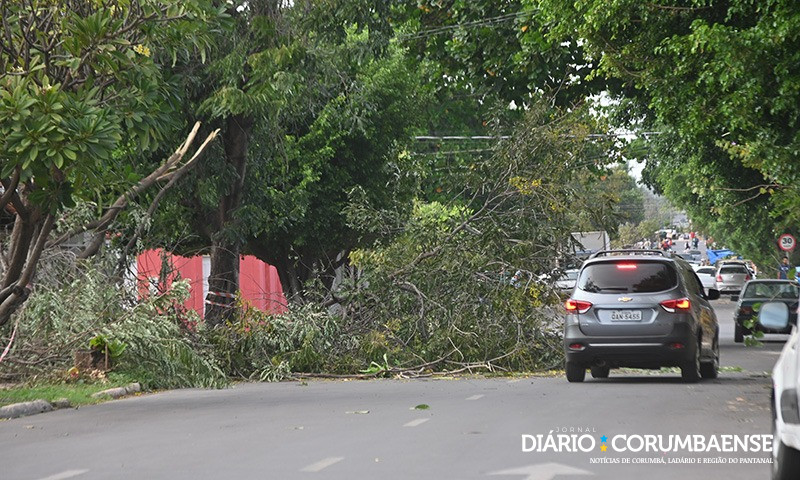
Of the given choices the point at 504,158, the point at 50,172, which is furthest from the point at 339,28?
the point at 50,172

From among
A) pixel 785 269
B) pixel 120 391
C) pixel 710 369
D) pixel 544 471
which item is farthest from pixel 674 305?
pixel 785 269

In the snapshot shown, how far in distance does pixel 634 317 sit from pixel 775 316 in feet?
32.0

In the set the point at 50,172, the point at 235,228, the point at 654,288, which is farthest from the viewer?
the point at 235,228

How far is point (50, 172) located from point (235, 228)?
481 inches

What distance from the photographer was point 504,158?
23812 mm

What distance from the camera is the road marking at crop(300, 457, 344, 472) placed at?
962 cm

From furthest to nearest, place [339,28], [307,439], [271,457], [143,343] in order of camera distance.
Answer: [339,28] → [143,343] → [307,439] → [271,457]

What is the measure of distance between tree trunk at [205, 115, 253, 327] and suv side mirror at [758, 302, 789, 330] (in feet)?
58.0

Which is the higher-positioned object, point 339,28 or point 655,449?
point 339,28

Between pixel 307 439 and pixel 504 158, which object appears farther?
pixel 504 158

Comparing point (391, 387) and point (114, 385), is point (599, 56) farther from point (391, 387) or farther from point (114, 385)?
point (114, 385)

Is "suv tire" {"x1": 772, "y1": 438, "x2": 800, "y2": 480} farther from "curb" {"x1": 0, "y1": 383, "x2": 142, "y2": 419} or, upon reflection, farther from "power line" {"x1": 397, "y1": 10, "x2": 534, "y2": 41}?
"power line" {"x1": 397, "y1": 10, "x2": 534, "y2": 41}

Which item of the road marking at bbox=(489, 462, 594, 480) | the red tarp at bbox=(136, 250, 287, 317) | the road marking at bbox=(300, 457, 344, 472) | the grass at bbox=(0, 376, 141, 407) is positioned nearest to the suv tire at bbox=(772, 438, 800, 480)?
the road marking at bbox=(489, 462, 594, 480)

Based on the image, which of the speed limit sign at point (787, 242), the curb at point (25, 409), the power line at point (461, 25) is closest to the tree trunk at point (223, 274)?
the power line at point (461, 25)
